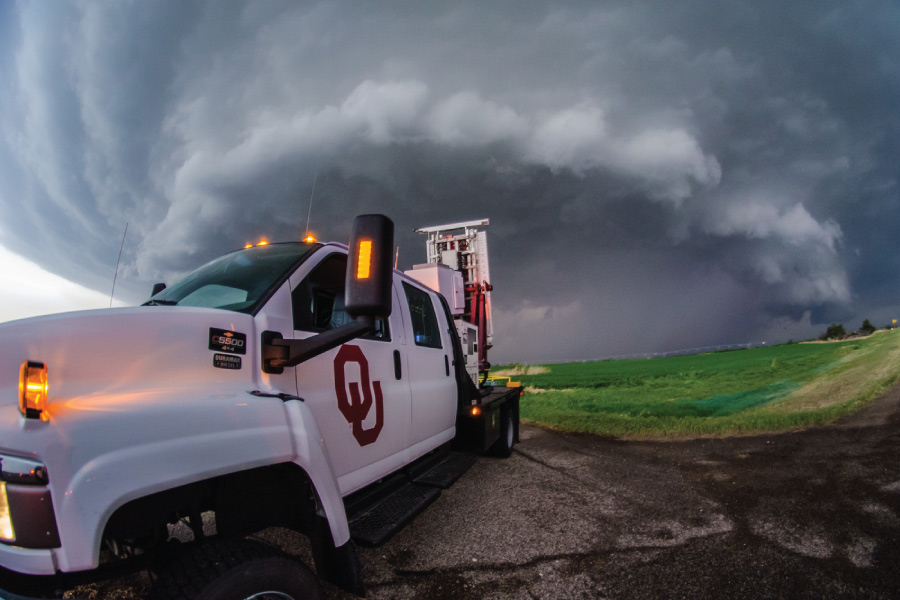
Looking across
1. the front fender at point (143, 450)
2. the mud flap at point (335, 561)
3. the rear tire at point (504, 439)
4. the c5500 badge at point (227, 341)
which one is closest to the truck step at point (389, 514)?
the mud flap at point (335, 561)

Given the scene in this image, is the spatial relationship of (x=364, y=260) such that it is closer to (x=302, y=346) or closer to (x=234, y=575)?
(x=302, y=346)

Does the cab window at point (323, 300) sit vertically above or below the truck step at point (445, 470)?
above

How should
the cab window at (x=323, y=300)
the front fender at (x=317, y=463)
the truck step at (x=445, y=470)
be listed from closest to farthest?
the front fender at (x=317, y=463) < the cab window at (x=323, y=300) < the truck step at (x=445, y=470)

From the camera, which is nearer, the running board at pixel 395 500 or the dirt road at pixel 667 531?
the running board at pixel 395 500

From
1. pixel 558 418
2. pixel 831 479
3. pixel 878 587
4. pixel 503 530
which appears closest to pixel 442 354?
pixel 503 530

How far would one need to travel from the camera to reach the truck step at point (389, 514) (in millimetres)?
2429

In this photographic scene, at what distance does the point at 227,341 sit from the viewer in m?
1.97

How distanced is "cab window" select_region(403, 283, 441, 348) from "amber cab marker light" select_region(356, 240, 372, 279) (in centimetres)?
192

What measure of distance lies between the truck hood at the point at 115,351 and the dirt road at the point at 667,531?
1957 mm

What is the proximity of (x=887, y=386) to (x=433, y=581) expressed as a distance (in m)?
10.8

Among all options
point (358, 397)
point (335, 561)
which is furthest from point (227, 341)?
point (335, 561)

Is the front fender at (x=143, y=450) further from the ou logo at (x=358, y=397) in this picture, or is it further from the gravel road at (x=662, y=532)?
the gravel road at (x=662, y=532)

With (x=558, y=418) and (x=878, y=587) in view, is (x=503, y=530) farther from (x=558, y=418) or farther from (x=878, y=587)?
(x=558, y=418)

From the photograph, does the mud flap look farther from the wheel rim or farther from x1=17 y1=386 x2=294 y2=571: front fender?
x1=17 y1=386 x2=294 y2=571: front fender
